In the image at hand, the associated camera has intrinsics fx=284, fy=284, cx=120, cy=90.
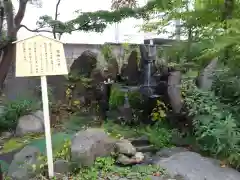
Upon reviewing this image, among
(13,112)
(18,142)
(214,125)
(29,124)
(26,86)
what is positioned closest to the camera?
(214,125)

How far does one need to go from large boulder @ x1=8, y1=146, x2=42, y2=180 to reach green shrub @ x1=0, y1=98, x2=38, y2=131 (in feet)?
9.25

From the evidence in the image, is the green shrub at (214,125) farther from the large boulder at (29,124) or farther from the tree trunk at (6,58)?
the tree trunk at (6,58)

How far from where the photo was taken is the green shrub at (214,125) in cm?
442

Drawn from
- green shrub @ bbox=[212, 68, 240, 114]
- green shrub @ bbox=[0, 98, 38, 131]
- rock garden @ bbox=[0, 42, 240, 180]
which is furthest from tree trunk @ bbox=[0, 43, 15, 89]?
green shrub @ bbox=[212, 68, 240, 114]

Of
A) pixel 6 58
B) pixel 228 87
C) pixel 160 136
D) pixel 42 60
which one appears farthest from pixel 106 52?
pixel 42 60

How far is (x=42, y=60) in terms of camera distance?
402 centimetres

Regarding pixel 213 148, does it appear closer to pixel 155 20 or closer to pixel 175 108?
pixel 175 108

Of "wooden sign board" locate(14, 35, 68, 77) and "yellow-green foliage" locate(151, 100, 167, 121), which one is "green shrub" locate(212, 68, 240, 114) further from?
"wooden sign board" locate(14, 35, 68, 77)

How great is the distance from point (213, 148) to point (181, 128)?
146cm

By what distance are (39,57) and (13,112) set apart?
4.02 meters

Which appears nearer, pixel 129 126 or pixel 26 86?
pixel 129 126

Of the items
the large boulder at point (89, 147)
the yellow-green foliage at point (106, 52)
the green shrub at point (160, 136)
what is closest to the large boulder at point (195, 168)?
the green shrub at point (160, 136)

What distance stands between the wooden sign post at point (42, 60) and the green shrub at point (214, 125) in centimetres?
239

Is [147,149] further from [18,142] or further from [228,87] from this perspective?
[18,142]
